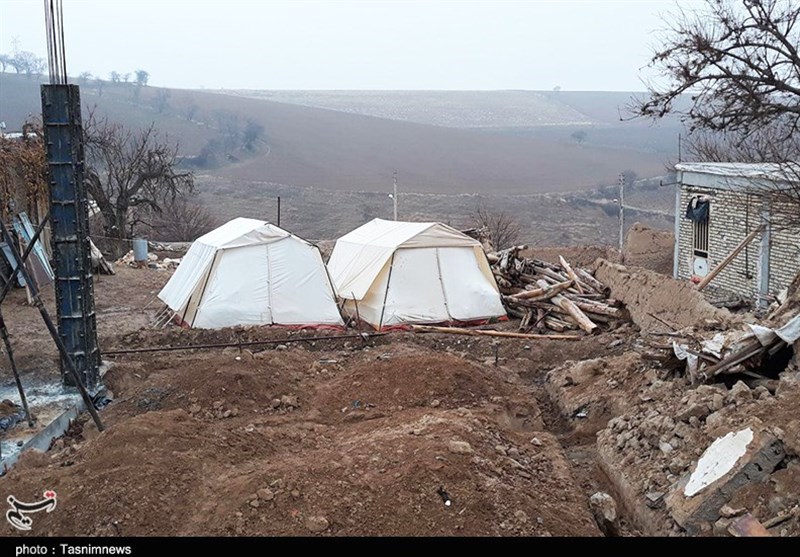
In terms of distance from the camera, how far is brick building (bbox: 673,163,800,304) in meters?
17.0

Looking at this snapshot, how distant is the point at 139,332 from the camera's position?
1440 centimetres

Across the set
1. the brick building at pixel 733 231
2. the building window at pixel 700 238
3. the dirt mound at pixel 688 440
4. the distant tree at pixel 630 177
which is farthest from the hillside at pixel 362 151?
the dirt mound at pixel 688 440

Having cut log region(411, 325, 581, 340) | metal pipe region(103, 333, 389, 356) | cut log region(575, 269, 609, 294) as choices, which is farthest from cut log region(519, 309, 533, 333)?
metal pipe region(103, 333, 389, 356)

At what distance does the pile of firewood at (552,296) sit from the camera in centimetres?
1546

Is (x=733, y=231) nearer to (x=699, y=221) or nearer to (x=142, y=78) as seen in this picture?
(x=699, y=221)

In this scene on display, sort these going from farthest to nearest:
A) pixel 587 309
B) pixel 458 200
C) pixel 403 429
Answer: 1. pixel 458 200
2. pixel 587 309
3. pixel 403 429

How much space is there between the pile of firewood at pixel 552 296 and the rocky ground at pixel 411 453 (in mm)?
3802

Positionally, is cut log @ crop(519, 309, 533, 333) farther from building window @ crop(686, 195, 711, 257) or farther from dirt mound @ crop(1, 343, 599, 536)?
building window @ crop(686, 195, 711, 257)

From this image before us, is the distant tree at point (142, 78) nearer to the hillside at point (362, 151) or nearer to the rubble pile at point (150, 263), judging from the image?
the hillside at point (362, 151)

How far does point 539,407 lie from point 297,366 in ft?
11.6

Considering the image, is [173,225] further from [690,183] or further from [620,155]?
[620,155]

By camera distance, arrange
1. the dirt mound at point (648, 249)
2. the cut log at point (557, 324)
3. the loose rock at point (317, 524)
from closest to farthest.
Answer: the loose rock at point (317, 524), the cut log at point (557, 324), the dirt mound at point (648, 249)

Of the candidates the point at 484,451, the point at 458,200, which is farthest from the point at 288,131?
the point at 484,451
